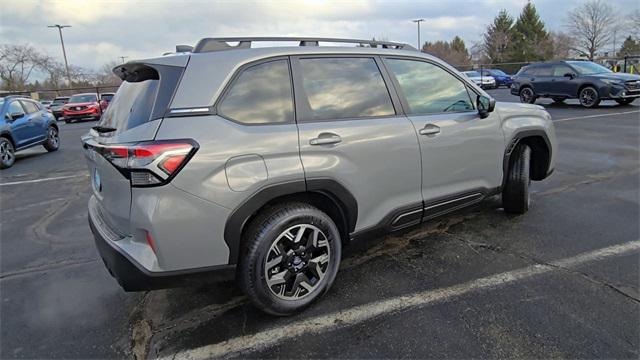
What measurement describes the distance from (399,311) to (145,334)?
168cm

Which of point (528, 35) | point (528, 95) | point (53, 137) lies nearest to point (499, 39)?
point (528, 35)

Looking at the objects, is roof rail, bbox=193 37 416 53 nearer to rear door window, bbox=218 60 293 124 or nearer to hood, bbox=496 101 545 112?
rear door window, bbox=218 60 293 124

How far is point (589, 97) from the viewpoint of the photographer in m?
13.9

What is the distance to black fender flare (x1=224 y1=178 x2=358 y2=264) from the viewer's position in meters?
2.42

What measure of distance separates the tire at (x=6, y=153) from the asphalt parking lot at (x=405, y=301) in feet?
17.9

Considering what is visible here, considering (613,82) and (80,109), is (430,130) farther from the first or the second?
(80,109)

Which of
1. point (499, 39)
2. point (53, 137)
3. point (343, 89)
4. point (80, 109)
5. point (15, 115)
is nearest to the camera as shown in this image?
point (343, 89)

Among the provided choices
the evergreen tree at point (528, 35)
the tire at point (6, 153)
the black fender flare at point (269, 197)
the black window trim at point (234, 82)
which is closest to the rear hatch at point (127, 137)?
the black window trim at point (234, 82)

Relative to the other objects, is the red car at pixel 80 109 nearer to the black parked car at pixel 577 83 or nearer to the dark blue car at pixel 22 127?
the dark blue car at pixel 22 127

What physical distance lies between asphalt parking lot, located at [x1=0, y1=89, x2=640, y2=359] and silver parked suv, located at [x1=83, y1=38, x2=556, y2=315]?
0.37 m

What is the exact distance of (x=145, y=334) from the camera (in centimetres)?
266

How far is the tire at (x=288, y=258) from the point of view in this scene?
2.53m

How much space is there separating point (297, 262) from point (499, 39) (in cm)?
6514

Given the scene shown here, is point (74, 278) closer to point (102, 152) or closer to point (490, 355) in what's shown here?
point (102, 152)
